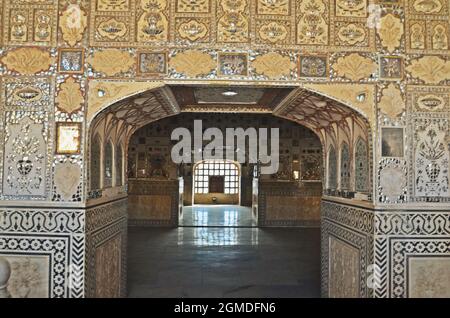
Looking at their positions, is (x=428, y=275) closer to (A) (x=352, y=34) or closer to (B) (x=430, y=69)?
(B) (x=430, y=69)

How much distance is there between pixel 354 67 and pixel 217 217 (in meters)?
10.3

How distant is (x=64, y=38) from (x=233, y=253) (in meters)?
5.47

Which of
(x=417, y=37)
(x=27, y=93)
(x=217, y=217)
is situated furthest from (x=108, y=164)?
(x=217, y=217)

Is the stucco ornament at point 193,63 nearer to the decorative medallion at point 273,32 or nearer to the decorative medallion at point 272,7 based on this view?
the decorative medallion at point 273,32

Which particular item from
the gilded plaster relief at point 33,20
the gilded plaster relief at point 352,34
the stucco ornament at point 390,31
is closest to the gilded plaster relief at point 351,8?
the gilded plaster relief at point 352,34

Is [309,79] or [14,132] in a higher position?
[309,79]

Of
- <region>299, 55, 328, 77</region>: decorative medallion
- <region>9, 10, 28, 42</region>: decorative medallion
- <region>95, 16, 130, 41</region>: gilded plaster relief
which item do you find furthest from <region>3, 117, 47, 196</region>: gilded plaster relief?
<region>299, 55, 328, 77</region>: decorative medallion

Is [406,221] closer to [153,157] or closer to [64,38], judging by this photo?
[64,38]

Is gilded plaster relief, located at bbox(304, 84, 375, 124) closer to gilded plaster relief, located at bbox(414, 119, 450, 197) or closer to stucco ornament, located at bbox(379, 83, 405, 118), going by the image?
stucco ornament, located at bbox(379, 83, 405, 118)

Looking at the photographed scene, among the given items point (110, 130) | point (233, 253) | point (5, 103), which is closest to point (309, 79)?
point (110, 130)

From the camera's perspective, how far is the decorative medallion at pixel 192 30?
4.19 m

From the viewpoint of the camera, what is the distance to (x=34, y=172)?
409 cm
